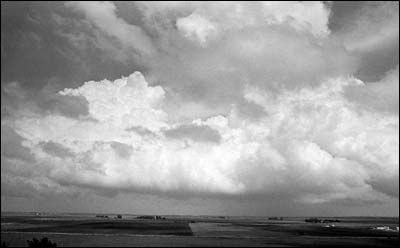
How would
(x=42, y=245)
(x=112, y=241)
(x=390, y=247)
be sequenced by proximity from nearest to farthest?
(x=42, y=245) → (x=390, y=247) → (x=112, y=241)

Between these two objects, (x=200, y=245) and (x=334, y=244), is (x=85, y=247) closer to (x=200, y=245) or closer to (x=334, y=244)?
(x=200, y=245)

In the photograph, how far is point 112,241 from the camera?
283 feet

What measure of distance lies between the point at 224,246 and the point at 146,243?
18037mm

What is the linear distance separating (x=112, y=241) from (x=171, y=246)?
1673 cm

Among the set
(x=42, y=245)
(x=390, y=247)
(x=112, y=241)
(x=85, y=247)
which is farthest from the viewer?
(x=112, y=241)

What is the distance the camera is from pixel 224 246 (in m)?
78.1

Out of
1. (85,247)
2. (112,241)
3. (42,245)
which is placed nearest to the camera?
(42,245)

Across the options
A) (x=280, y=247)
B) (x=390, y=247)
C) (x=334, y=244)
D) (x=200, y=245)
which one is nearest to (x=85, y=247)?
(x=200, y=245)

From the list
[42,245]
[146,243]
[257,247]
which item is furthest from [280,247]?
→ [42,245]

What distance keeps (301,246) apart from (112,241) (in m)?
43.0

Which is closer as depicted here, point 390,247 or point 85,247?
point 85,247

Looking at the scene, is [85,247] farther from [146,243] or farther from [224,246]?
[224,246]

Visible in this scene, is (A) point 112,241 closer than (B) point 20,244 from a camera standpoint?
No

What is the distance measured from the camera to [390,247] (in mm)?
80125
